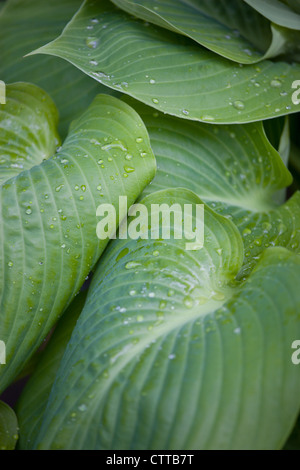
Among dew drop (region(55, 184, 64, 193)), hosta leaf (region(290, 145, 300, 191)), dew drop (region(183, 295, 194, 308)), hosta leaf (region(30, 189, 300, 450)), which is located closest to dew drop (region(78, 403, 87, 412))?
hosta leaf (region(30, 189, 300, 450))

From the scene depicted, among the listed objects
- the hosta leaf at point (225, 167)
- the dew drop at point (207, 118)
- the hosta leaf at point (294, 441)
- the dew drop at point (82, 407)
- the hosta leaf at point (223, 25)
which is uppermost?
the hosta leaf at point (223, 25)

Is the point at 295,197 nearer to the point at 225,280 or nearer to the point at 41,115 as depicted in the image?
the point at 225,280

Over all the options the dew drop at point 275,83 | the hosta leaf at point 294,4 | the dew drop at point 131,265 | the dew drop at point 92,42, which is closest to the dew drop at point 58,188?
the dew drop at point 131,265

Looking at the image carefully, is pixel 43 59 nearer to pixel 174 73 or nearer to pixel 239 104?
pixel 174 73

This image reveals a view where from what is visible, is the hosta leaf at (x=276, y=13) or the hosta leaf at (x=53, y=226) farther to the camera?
the hosta leaf at (x=276, y=13)

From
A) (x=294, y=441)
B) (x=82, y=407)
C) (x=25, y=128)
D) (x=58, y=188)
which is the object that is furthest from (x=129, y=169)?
(x=294, y=441)

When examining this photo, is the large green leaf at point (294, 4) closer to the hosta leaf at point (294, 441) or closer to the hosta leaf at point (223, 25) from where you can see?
the hosta leaf at point (223, 25)
